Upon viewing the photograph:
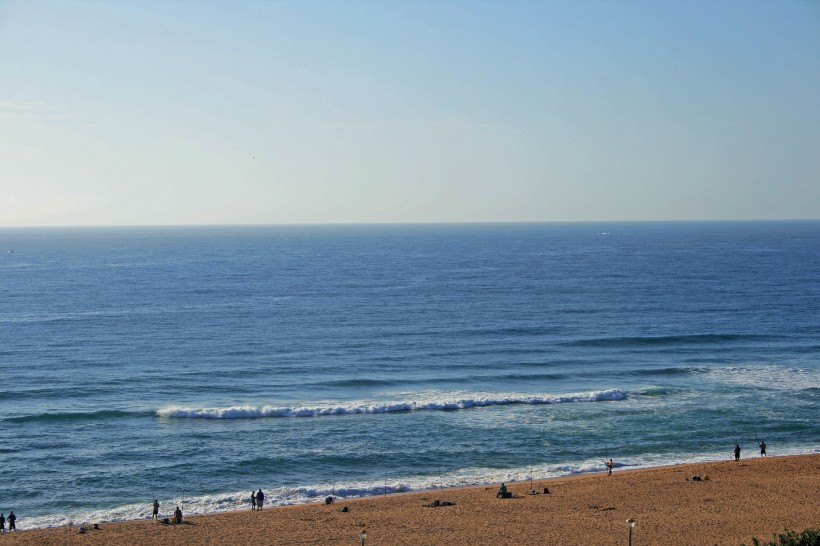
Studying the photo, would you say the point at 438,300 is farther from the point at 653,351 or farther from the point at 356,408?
the point at 356,408

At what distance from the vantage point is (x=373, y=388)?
57.8 meters

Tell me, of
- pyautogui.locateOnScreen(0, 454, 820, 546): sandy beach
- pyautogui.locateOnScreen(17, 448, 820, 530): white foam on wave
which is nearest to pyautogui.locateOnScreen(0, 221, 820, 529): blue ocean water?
pyautogui.locateOnScreen(17, 448, 820, 530): white foam on wave

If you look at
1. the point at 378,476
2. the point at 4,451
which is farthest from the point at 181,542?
the point at 4,451

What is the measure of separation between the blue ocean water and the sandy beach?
9.07 ft

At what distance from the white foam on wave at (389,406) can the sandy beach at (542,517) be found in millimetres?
13610

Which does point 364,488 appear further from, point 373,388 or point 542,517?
point 373,388

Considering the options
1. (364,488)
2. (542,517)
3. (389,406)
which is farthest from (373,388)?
(542,517)

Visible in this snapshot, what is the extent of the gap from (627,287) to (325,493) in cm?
8604

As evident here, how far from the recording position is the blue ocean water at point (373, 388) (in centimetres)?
4131

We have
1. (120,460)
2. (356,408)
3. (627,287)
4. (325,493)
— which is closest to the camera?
(325,493)

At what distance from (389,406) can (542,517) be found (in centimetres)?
1997

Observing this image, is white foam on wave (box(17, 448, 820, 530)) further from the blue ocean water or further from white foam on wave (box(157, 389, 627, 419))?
white foam on wave (box(157, 389, 627, 419))

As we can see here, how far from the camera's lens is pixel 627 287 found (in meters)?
115

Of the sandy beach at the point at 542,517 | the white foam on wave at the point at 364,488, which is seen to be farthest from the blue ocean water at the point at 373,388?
the sandy beach at the point at 542,517
